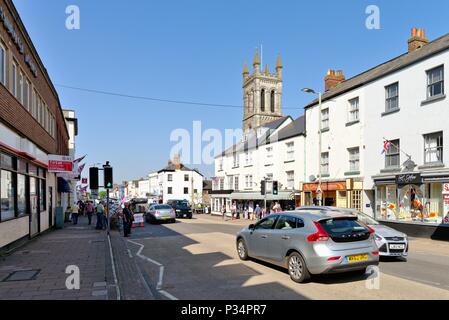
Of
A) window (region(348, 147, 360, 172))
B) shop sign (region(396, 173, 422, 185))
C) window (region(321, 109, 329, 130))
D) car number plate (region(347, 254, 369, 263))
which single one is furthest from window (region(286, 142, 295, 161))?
car number plate (region(347, 254, 369, 263))

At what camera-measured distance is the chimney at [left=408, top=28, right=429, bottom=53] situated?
72.5 feet

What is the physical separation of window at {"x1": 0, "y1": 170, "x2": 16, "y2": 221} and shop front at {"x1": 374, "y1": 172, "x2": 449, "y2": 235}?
16.9m

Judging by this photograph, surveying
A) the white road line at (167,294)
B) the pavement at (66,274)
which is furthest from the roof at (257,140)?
the white road line at (167,294)

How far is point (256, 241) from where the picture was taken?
9.93m

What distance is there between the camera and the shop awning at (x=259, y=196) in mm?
32031

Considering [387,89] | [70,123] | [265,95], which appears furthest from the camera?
[265,95]

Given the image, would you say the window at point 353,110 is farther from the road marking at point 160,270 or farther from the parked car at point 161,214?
the road marking at point 160,270

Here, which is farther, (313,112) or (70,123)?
(70,123)

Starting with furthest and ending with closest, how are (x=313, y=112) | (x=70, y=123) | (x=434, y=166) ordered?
1. (x=70, y=123)
2. (x=313, y=112)
3. (x=434, y=166)

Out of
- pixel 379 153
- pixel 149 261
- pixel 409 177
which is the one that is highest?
pixel 379 153

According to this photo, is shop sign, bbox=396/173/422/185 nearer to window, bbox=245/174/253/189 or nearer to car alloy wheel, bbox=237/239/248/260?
car alloy wheel, bbox=237/239/248/260

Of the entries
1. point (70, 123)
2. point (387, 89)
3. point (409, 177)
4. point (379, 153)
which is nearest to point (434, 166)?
point (409, 177)

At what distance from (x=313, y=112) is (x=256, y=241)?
19.6m

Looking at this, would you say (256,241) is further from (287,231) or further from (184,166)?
(184,166)
